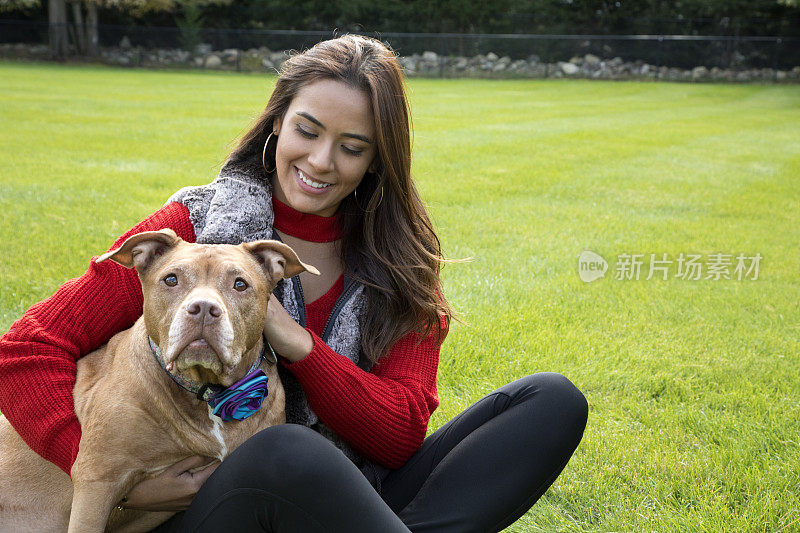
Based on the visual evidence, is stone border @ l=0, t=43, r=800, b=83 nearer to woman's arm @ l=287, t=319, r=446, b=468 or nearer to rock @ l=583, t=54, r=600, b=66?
rock @ l=583, t=54, r=600, b=66

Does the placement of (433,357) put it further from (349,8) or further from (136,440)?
(349,8)

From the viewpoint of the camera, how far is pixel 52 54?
1355 inches

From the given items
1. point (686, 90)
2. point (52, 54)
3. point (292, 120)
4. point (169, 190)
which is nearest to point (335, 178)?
point (292, 120)

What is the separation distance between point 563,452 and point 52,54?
36336 millimetres

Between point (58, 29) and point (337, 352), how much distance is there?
35.4 meters

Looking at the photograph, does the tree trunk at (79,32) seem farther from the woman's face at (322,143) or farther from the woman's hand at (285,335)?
the woman's hand at (285,335)

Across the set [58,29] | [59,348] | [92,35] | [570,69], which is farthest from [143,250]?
[92,35]

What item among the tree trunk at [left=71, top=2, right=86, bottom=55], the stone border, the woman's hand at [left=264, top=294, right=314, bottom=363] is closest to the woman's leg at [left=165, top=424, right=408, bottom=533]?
the woman's hand at [left=264, top=294, right=314, bottom=363]

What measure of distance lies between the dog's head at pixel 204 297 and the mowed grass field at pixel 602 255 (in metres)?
1.47

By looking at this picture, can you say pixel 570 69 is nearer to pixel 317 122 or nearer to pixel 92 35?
pixel 92 35

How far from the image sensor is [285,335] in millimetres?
2854

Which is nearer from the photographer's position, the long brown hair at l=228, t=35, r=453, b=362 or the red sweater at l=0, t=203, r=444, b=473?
the red sweater at l=0, t=203, r=444, b=473

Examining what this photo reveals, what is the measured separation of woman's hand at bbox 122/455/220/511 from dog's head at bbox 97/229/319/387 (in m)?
0.32

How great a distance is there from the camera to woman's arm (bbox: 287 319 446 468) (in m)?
2.95
